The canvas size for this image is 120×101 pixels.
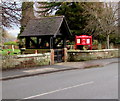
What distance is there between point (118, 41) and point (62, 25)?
81.8 ft

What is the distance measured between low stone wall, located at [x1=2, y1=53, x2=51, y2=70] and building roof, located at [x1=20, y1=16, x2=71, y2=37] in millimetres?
2402

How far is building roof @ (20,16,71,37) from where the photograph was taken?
19188mm

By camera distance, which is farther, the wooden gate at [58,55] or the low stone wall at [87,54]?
the low stone wall at [87,54]

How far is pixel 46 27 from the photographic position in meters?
19.9

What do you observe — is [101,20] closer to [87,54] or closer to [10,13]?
[87,54]

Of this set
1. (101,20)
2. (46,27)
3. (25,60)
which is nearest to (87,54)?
(46,27)

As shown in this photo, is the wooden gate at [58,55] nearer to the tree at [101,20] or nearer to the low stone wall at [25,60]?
the low stone wall at [25,60]

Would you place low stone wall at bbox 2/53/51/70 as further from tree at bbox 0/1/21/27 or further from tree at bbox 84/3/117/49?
tree at bbox 84/3/117/49

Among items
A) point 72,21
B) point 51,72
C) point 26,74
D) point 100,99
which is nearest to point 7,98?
point 100,99

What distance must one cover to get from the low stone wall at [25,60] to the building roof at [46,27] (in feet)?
7.88

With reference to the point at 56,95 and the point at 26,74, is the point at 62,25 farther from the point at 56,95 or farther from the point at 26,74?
the point at 56,95

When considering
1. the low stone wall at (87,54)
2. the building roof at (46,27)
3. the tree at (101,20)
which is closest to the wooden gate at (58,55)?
the low stone wall at (87,54)

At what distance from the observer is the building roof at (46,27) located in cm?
1919

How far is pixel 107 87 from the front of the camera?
28.8ft
